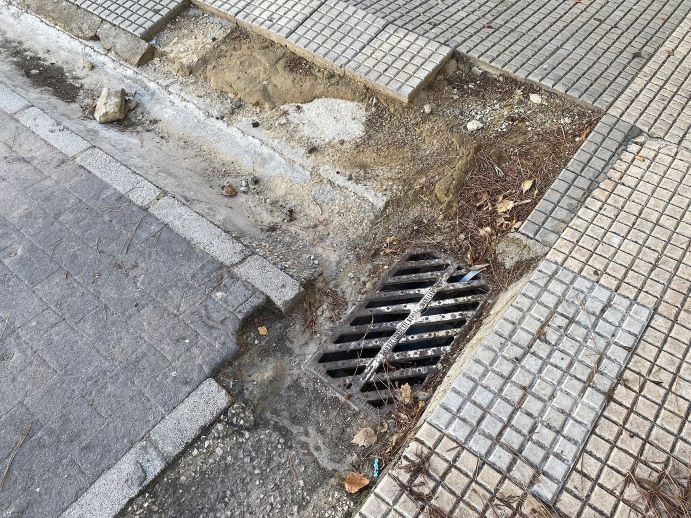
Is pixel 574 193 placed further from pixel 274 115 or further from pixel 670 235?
pixel 274 115

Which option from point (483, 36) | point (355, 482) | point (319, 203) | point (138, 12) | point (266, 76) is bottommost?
point (355, 482)

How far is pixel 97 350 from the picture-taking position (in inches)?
123

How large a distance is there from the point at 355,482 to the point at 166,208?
2.25 metres

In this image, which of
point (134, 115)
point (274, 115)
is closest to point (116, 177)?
point (134, 115)

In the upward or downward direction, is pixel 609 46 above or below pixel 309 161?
above

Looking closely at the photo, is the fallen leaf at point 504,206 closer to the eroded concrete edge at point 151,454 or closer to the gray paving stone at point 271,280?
the gray paving stone at point 271,280

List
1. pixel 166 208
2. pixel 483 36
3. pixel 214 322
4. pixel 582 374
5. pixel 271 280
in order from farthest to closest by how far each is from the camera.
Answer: pixel 483 36, pixel 166 208, pixel 271 280, pixel 214 322, pixel 582 374

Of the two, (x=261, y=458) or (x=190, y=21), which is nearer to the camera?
(x=261, y=458)

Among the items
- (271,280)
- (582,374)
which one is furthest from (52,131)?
(582,374)

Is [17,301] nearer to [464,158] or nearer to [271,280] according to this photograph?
[271,280]

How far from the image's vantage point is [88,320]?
3258mm

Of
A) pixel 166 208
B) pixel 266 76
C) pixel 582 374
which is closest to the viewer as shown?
pixel 582 374

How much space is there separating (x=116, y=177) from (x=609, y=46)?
159 inches

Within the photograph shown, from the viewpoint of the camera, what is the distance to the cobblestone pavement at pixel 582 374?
2381 mm
